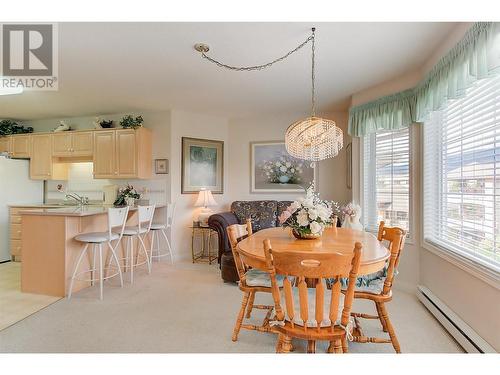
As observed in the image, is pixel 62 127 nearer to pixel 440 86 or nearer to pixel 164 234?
pixel 164 234

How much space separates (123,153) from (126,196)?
68 cm

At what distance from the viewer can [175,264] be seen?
4.24 meters

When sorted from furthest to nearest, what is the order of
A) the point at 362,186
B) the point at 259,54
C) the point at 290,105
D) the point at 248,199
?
the point at 248,199, the point at 290,105, the point at 362,186, the point at 259,54

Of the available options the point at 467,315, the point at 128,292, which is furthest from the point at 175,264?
the point at 467,315

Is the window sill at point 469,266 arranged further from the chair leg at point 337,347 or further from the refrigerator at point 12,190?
the refrigerator at point 12,190

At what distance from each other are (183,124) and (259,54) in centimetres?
229

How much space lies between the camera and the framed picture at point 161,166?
176 inches

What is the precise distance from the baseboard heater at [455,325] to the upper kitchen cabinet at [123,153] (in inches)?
158

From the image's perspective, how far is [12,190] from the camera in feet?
14.6

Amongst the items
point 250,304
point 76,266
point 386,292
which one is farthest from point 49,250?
point 386,292

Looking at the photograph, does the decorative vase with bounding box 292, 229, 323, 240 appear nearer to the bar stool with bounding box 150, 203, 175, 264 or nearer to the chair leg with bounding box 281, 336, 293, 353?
the chair leg with bounding box 281, 336, 293, 353

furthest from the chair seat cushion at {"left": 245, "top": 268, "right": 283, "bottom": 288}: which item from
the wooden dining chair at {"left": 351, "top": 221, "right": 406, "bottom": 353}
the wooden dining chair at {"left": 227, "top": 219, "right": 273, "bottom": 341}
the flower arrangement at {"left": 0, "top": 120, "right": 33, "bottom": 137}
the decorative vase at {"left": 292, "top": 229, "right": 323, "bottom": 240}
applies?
the flower arrangement at {"left": 0, "top": 120, "right": 33, "bottom": 137}

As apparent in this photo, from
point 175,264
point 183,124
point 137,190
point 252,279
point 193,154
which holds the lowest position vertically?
point 175,264

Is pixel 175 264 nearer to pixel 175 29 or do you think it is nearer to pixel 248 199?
pixel 248 199
